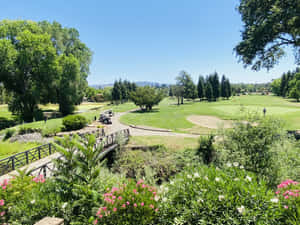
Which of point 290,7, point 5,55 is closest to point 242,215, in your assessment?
point 290,7

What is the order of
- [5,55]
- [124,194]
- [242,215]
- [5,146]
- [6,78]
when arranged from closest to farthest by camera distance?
[242,215], [124,194], [5,146], [5,55], [6,78]

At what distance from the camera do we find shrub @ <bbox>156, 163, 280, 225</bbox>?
10.4ft

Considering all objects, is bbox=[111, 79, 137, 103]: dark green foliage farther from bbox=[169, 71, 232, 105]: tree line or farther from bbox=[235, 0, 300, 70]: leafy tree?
bbox=[235, 0, 300, 70]: leafy tree

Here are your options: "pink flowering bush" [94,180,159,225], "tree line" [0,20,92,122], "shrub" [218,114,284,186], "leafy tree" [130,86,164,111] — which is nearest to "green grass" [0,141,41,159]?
"pink flowering bush" [94,180,159,225]

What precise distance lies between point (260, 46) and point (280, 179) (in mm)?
15137

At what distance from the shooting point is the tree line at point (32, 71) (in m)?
27.7

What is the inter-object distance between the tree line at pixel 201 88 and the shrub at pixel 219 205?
2285 inches

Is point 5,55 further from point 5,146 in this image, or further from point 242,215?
point 242,215

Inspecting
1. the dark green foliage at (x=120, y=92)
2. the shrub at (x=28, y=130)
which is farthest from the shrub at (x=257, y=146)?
the dark green foliage at (x=120, y=92)

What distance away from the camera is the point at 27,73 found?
30.3 m

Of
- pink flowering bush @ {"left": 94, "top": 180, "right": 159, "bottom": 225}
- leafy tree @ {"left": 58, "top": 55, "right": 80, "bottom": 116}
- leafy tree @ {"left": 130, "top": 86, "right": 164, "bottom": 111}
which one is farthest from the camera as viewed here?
leafy tree @ {"left": 130, "top": 86, "right": 164, "bottom": 111}

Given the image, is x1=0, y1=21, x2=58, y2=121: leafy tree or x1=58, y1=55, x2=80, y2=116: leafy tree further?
x1=58, y1=55, x2=80, y2=116: leafy tree

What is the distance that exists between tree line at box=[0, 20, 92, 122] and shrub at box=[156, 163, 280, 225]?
32.1 meters

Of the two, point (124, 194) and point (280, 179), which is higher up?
point (124, 194)
